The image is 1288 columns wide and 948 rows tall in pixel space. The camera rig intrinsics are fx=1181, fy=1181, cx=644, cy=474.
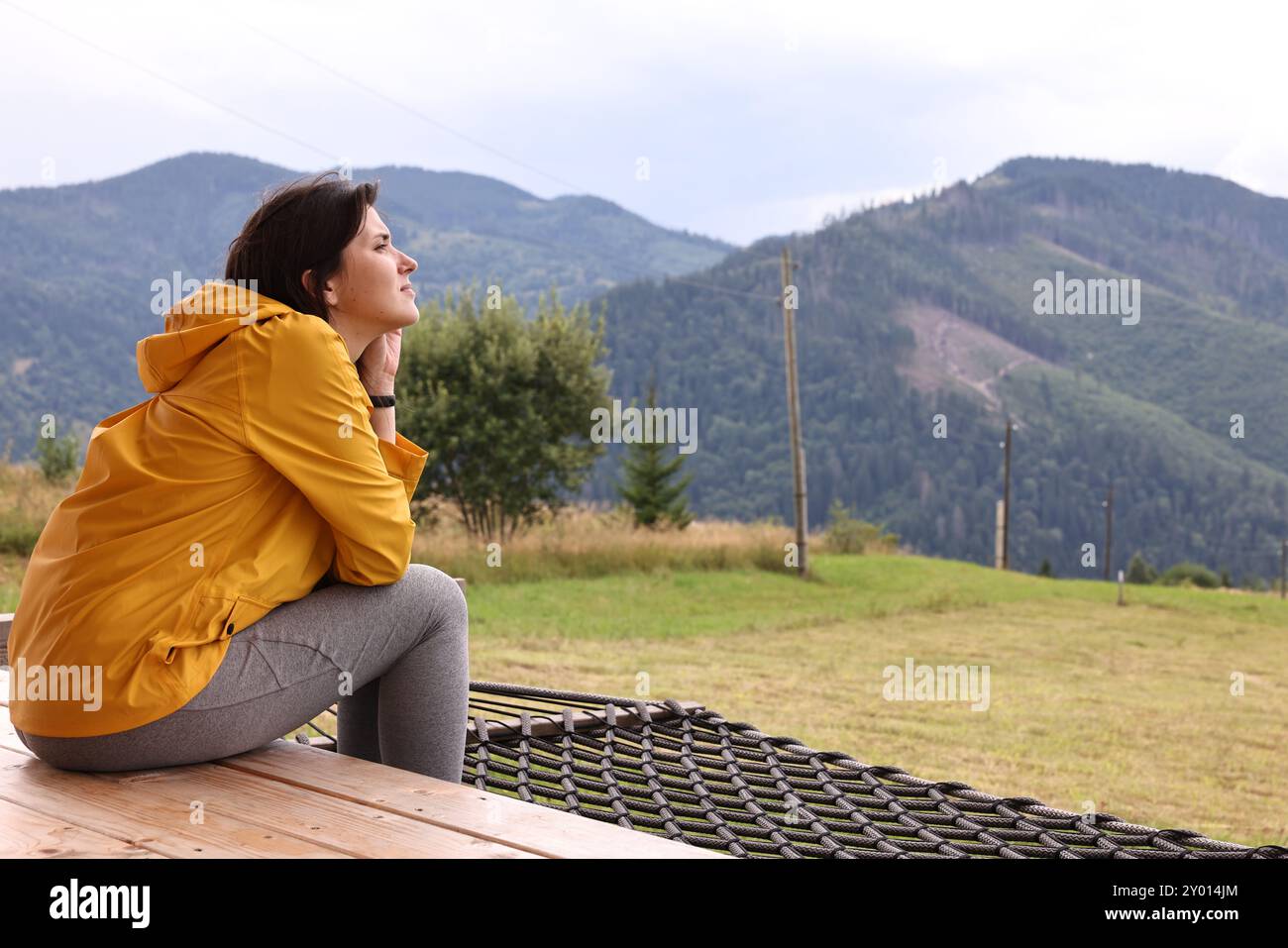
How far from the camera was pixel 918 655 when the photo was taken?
408 inches

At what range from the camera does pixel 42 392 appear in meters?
52.2

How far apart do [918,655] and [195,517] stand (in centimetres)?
918

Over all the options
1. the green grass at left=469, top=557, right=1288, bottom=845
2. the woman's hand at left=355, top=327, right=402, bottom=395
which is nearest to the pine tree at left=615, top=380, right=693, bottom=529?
the green grass at left=469, top=557, right=1288, bottom=845

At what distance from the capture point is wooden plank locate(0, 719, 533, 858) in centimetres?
156

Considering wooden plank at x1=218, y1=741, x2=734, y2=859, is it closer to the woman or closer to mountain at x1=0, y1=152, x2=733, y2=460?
the woman

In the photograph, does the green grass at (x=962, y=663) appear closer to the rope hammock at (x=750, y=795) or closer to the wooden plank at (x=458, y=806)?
the rope hammock at (x=750, y=795)

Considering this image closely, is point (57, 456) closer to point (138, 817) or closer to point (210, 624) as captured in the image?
point (210, 624)

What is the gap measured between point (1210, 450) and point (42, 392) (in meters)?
75.1

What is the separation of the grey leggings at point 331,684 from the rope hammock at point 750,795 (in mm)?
328

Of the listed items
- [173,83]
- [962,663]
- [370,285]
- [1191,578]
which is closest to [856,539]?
[962,663]

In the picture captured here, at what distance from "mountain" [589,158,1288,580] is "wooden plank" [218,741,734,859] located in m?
59.7

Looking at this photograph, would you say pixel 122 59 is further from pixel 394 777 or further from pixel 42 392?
pixel 42 392

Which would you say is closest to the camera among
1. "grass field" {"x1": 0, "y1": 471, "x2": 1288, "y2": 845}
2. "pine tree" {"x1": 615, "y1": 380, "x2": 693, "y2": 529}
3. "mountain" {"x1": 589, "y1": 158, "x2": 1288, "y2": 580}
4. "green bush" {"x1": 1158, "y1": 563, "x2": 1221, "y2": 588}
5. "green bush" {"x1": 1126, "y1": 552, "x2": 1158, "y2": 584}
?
"grass field" {"x1": 0, "y1": 471, "x2": 1288, "y2": 845}
